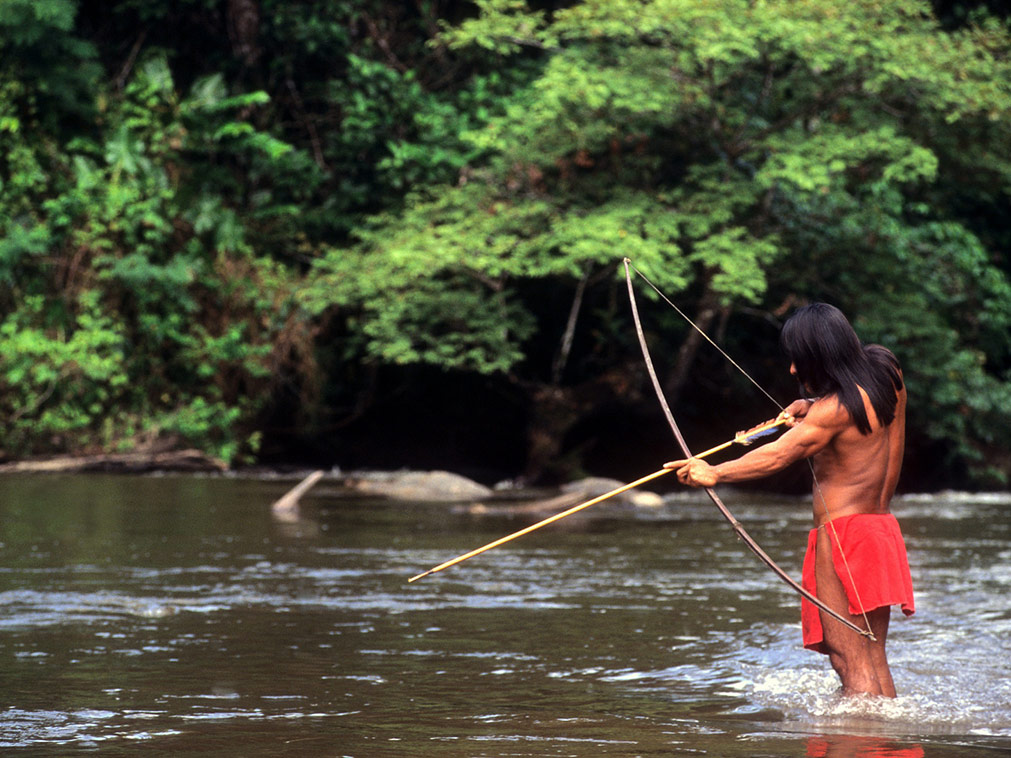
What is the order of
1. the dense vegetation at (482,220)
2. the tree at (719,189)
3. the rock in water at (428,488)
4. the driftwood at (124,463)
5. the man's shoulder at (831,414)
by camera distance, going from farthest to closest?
the driftwood at (124,463) < the dense vegetation at (482,220) < the tree at (719,189) < the rock in water at (428,488) < the man's shoulder at (831,414)

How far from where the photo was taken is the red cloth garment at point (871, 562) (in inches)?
215

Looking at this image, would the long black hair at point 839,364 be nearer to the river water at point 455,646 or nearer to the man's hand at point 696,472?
the man's hand at point 696,472

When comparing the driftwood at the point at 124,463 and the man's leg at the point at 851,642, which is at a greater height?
the driftwood at the point at 124,463

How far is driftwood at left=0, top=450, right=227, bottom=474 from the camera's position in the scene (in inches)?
754

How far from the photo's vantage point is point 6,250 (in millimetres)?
19609

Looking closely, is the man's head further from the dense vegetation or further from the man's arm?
the dense vegetation

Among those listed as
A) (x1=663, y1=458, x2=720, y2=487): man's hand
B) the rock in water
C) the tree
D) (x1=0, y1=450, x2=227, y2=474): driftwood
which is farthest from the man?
(x1=0, y1=450, x2=227, y2=474): driftwood

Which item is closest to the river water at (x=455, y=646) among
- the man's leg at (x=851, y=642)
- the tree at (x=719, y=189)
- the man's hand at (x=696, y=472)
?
the man's leg at (x=851, y=642)

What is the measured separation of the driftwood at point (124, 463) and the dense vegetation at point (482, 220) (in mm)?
438

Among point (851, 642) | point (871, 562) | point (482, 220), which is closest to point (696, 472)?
point (871, 562)

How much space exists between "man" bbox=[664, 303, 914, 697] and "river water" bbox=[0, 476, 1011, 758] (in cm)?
25

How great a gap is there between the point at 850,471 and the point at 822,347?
0.50 m

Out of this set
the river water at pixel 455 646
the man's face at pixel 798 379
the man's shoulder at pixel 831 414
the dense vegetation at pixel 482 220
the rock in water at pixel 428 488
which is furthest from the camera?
the dense vegetation at pixel 482 220

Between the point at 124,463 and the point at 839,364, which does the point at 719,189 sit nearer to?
the point at 124,463
